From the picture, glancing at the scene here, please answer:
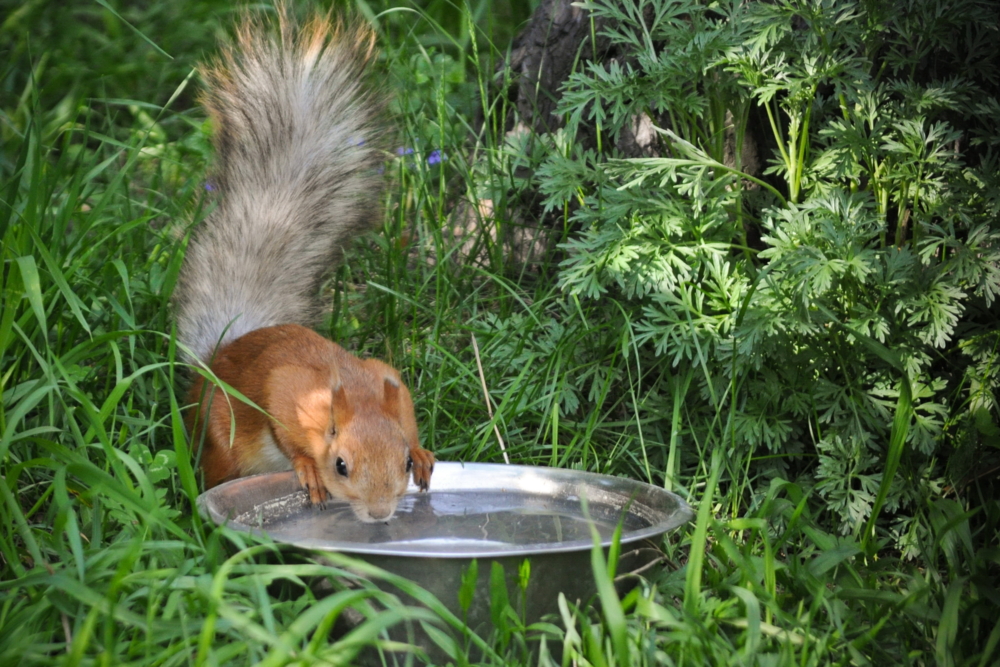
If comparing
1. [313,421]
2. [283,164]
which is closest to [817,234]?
[313,421]

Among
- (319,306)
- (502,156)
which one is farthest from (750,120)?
(319,306)

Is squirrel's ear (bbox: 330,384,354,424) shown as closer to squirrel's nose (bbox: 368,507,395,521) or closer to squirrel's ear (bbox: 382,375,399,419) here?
squirrel's ear (bbox: 382,375,399,419)

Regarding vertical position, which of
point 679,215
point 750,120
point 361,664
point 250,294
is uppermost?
point 750,120

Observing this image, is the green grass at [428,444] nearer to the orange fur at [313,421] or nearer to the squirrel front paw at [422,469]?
the orange fur at [313,421]

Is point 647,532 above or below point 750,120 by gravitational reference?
below

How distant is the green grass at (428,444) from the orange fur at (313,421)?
0.48 feet

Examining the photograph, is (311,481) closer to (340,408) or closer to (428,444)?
(340,408)

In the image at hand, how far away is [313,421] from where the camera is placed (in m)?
2.35

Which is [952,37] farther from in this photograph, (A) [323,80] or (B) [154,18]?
(B) [154,18]

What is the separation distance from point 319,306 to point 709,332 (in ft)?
4.02

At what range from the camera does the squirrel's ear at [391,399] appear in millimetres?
2326

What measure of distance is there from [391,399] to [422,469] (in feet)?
0.62

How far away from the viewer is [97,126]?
4.41m

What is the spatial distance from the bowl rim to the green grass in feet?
0.16
